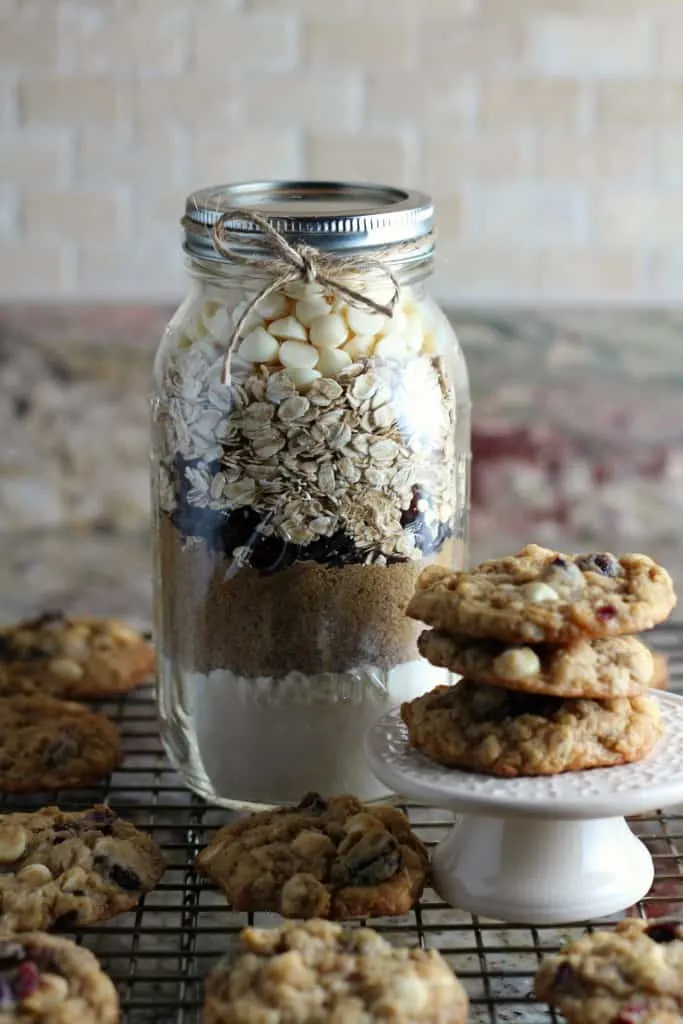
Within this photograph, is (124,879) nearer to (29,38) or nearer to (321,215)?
(321,215)

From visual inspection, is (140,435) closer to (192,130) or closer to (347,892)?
(192,130)

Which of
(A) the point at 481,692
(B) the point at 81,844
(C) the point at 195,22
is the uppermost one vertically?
(C) the point at 195,22

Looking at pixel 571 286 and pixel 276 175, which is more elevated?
pixel 276 175

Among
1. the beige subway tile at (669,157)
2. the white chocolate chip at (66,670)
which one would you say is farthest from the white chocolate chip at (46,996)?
the beige subway tile at (669,157)

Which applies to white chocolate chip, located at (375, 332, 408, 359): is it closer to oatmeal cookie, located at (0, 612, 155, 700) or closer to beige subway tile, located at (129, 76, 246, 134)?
oatmeal cookie, located at (0, 612, 155, 700)

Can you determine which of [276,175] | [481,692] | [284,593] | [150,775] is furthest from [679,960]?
[276,175]
